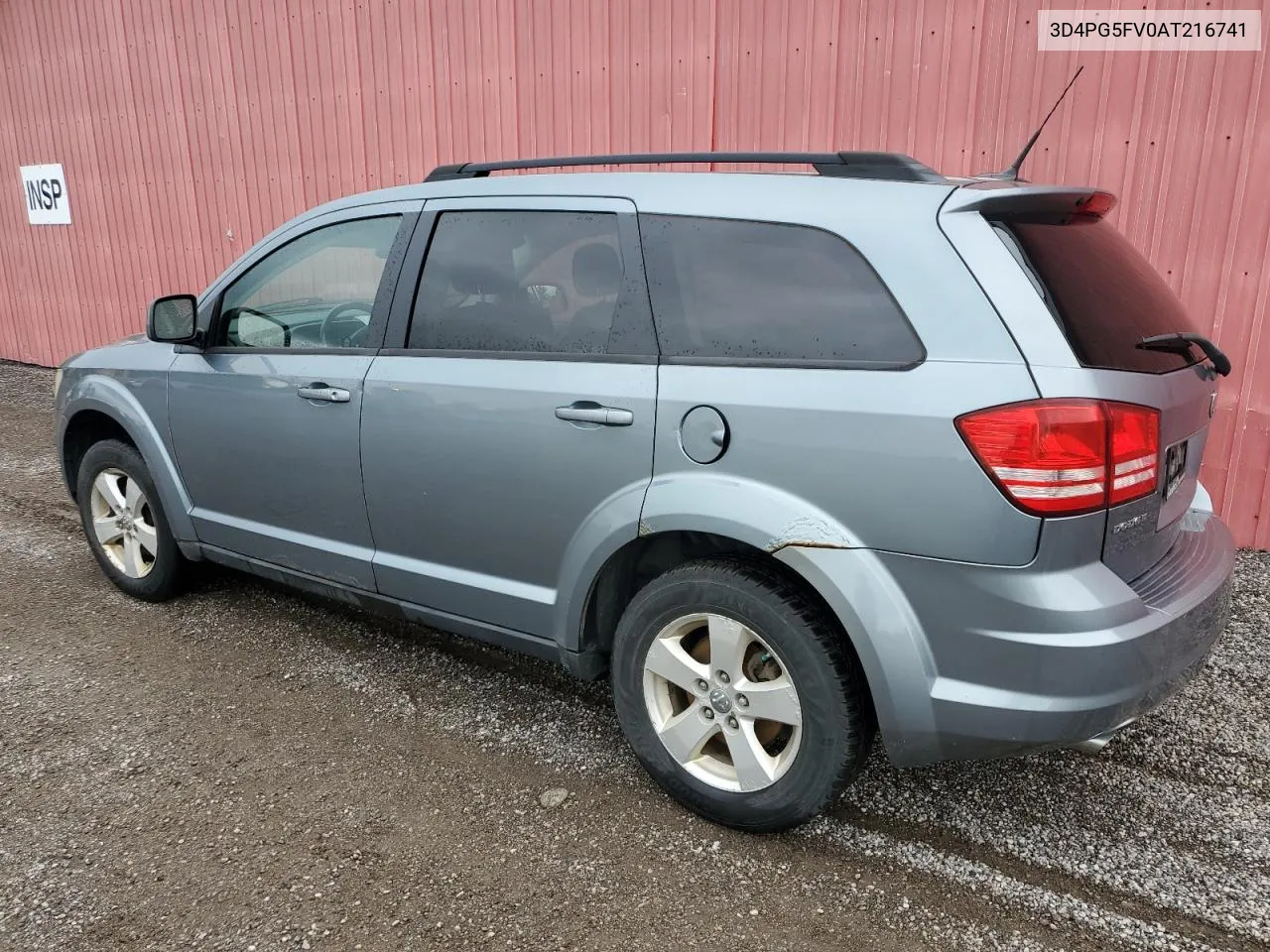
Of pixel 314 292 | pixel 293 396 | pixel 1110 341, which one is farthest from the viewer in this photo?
pixel 314 292

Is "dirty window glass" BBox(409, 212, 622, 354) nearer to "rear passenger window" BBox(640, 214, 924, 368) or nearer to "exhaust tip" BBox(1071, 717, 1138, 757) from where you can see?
"rear passenger window" BBox(640, 214, 924, 368)

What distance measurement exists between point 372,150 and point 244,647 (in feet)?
15.6

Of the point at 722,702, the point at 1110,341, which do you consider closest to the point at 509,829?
the point at 722,702

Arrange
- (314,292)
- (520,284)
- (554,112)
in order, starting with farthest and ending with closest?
(554,112)
(314,292)
(520,284)

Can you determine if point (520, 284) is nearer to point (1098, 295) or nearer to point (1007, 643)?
point (1098, 295)

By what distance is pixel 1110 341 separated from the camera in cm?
215

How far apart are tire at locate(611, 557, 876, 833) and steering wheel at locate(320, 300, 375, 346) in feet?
4.55

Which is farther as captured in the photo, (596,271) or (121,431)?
(121,431)

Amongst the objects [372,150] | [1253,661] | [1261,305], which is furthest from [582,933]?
[372,150]

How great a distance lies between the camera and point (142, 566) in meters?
Answer: 4.17

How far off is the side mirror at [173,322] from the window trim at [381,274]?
0.34 ft

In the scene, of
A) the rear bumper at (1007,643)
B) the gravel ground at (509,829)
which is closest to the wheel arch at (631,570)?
the rear bumper at (1007,643)

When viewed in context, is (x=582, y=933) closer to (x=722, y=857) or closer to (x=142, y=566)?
(x=722, y=857)

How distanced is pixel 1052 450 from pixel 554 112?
16.5 ft
